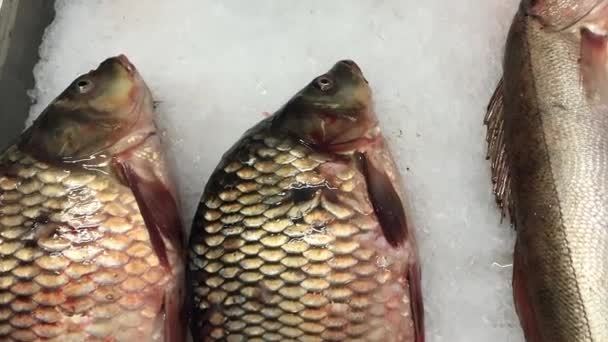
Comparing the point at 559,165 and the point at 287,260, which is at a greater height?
the point at 559,165

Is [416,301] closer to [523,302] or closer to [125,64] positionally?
[523,302]

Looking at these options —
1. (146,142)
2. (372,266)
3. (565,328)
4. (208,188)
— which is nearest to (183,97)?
(146,142)

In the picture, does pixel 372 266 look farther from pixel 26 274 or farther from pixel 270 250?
pixel 26 274

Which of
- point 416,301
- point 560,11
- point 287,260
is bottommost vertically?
point 416,301

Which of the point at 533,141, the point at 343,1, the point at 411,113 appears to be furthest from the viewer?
the point at 343,1

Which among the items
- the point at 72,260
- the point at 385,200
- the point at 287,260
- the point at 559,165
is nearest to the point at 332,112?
the point at 385,200

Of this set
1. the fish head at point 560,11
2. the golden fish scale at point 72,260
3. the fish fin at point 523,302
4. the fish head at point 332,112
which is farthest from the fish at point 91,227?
the fish head at point 560,11

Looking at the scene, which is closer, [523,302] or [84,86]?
[523,302]
